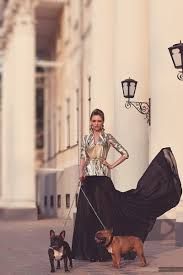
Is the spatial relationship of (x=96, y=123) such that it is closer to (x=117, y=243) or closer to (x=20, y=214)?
(x=117, y=243)

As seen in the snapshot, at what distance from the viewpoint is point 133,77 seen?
1619 centimetres

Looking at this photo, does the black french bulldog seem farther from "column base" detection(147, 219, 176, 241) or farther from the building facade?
"column base" detection(147, 219, 176, 241)

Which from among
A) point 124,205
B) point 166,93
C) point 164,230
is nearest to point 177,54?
point 124,205

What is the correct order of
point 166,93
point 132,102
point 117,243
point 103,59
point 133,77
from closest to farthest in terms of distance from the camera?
point 117,243 → point 166,93 → point 132,102 → point 133,77 → point 103,59

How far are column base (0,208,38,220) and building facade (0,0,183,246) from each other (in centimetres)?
4

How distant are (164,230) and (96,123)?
4.67m

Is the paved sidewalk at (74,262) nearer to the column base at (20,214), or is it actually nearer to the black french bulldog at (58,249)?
the black french bulldog at (58,249)

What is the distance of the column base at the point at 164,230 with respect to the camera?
14344mm

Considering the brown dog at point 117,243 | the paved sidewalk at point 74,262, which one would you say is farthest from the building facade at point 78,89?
the brown dog at point 117,243

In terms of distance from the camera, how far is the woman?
10.5 meters

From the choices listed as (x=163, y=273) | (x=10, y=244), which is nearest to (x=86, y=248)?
(x=163, y=273)

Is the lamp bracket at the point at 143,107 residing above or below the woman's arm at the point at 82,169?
above

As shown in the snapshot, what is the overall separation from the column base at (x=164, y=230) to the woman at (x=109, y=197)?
358 centimetres

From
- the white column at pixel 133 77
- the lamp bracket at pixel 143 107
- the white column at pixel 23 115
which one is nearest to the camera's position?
the lamp bracket at pixel 143 107
